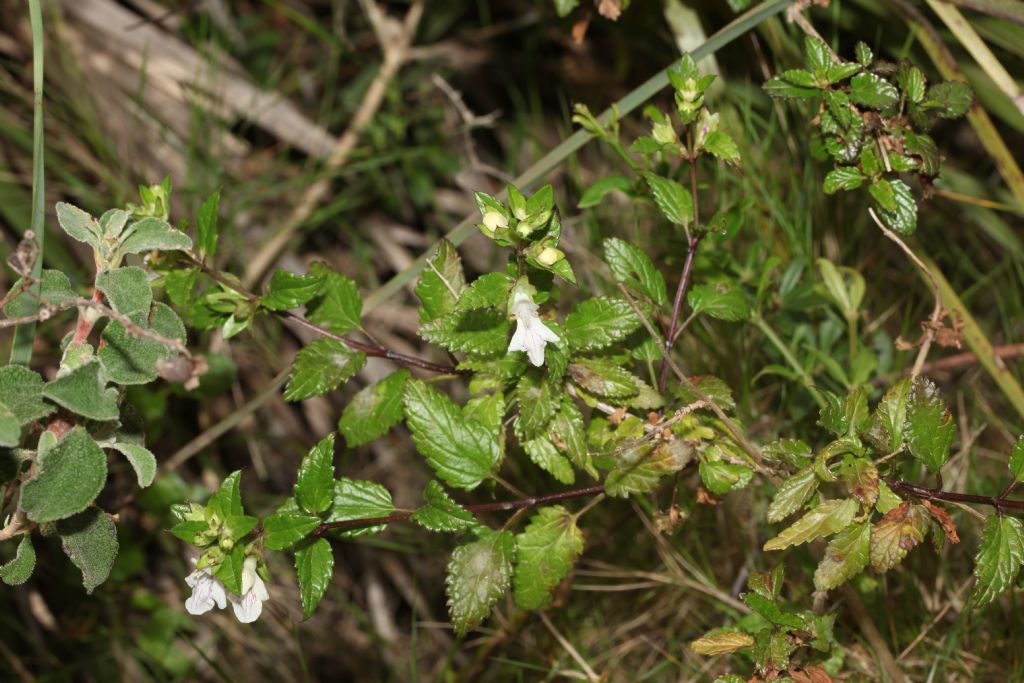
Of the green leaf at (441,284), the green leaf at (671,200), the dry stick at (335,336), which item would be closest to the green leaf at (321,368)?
the dry stick at (335,336)

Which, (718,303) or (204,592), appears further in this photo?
(718,303)

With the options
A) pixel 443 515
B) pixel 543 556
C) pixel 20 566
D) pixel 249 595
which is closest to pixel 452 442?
pixel 443 515

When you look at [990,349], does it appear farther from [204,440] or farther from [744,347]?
[204,440]

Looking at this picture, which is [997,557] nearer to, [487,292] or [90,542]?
[487,292]

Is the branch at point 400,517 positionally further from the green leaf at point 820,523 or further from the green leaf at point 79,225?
the green leaf at point 79,225

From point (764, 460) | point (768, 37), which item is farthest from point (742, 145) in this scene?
point (764, 460)
